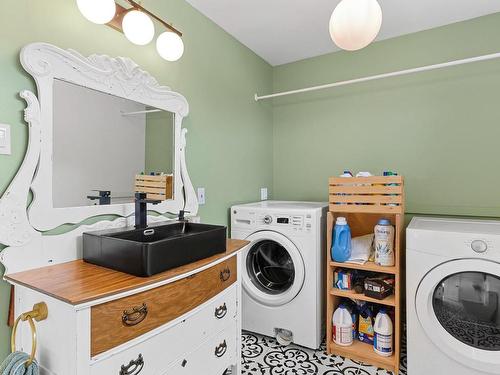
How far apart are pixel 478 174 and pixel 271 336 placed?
6.41 ft

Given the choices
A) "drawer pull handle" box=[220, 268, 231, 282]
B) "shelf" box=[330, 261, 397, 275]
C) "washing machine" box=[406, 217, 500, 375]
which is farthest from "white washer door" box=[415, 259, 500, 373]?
"drawer pull handle" box=[220, 268, 231, 282]

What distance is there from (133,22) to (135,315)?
4.38ft

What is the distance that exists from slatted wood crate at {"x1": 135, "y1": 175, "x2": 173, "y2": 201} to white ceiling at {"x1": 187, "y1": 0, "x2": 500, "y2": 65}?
1.22m

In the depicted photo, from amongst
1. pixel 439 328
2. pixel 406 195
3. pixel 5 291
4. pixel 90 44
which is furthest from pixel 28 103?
pixel 406 195

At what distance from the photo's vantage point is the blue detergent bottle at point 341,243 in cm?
194

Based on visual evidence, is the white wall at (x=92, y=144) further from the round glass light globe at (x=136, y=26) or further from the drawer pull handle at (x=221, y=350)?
the drawer pull handle at (x=221, y=350)

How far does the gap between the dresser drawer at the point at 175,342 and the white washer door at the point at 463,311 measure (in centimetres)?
110

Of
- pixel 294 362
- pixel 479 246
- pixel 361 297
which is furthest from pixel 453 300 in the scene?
pixel 294 362

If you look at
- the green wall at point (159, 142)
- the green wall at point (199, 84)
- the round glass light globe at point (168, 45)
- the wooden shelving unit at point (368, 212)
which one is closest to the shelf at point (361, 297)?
the wooden shelving unit at point (368, 212)

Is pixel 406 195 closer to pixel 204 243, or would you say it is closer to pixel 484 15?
pixel 484 15

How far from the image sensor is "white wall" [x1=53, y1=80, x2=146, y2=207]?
1280mm

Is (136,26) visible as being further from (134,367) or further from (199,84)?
(134,367)

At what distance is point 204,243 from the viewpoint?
1.36 metres

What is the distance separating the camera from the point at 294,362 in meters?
1.90
